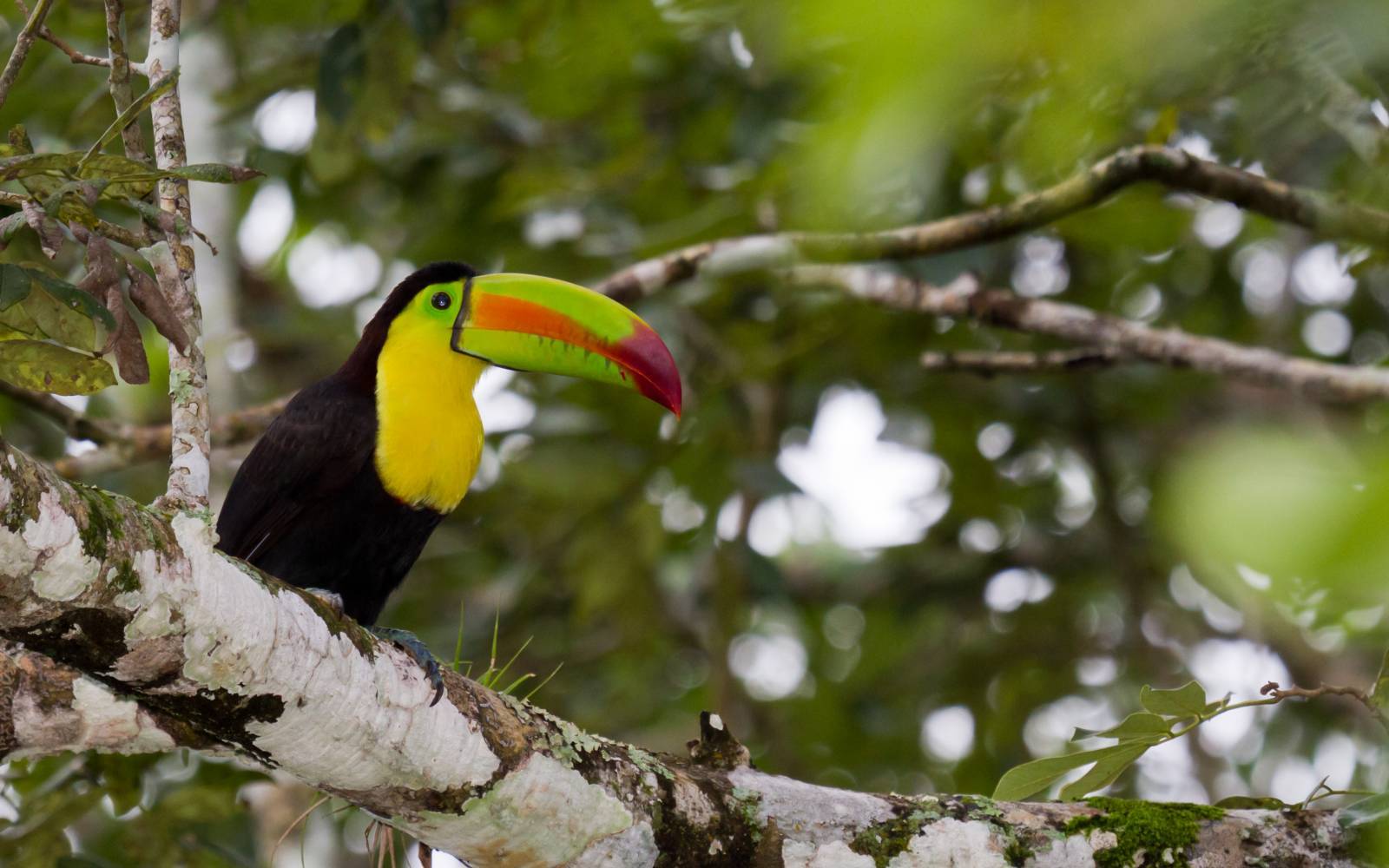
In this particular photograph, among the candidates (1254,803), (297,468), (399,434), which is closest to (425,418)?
(399,434)

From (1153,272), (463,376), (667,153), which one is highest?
(463,376)

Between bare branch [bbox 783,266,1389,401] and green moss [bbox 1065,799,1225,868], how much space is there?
1488 mm

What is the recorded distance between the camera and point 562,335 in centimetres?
326

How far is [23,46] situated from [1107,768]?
6.69 feet

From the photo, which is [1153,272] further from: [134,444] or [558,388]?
[134,444]

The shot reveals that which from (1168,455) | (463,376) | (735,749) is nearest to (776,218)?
(463,376)

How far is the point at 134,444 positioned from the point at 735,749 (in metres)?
2.16

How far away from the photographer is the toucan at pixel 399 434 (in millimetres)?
3166

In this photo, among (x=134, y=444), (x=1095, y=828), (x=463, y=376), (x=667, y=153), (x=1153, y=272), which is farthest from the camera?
(x=1153, y=272)

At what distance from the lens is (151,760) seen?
3.56 m

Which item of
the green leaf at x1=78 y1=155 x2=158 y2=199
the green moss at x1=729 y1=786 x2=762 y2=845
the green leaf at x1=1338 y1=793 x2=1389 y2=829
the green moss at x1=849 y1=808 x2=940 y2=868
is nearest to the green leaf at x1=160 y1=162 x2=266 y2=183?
the green leaf at x1=78 y1=155 x2=158 y2=199

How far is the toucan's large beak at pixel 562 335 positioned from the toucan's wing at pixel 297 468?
336mm

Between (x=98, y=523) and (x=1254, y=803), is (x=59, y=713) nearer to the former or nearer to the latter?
(x=98, y=523)

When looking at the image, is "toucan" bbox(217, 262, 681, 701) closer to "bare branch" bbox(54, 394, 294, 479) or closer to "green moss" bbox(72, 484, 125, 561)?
"bare branch" bbox(54, 394, 294, 479)
